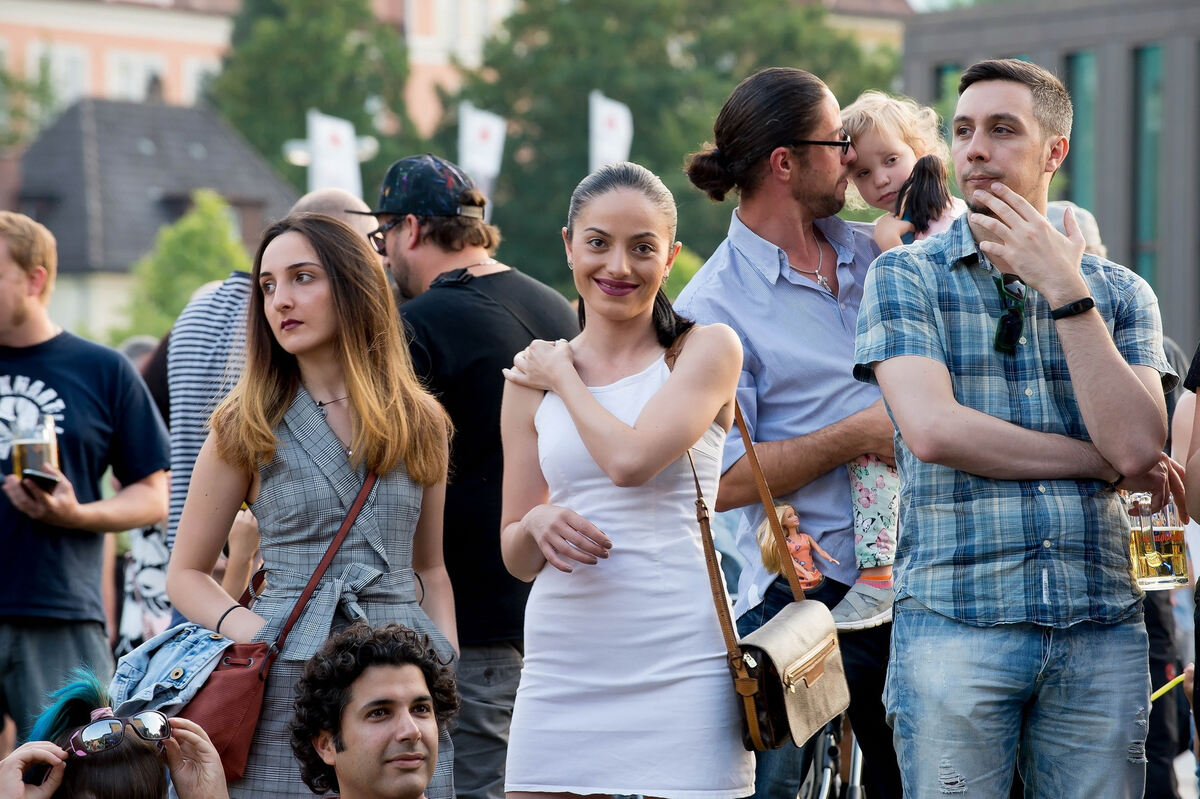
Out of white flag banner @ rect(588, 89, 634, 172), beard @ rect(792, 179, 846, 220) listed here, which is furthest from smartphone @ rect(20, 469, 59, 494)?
white flag banner @ rect(588, 89, 634, 172)

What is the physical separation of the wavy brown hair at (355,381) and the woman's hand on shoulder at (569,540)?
2.24 feet

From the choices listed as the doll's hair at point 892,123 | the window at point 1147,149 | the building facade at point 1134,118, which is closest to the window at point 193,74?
the building facade at point 1134,118

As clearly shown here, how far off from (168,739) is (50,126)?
68485 millimetres

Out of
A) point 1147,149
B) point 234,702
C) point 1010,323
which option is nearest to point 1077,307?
point 1010,323

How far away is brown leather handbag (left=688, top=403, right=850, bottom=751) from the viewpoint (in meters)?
3.70

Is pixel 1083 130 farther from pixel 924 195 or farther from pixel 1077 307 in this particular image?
pixel 1077 307

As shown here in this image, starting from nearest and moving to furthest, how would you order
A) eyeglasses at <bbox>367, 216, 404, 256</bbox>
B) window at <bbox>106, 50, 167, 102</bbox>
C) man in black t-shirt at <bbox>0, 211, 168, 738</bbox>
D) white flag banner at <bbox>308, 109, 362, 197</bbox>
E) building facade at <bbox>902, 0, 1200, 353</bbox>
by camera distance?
eyeglasses at <bbox>367, 216, 404, 256</bbox> → man in black t-shirt at <bbox>0, 211, 168, 738</bbox> → white flag banner at <bbox>308, 109, 362, 197</bbox> → building facade at <bbox>902, 0, 1200, 353</bbox> → window at <bbox>106, 50, 167, 102</bbox>

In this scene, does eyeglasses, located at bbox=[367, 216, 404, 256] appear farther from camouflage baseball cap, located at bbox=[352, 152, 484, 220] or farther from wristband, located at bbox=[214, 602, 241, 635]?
wristband, located at bbox=[214, 602, 241, 635]

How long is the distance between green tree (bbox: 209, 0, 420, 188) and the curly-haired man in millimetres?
58749

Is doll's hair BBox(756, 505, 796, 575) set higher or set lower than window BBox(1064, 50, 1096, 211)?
lower

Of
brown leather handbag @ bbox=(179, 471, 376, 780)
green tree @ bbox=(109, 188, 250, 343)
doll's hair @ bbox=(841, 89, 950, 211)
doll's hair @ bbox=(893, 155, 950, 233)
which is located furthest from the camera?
green tree @ bbox=(109, 188, 250, 343)

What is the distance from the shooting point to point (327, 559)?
4.15 metres

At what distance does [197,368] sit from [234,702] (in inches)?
78.6

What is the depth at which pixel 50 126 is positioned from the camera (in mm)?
67812
